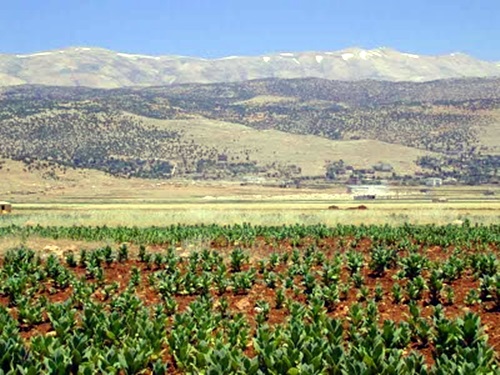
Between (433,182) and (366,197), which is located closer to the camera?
(366,197)

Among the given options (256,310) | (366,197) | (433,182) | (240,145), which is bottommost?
(433,182)

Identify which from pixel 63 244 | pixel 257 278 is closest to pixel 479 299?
pixel 257 278

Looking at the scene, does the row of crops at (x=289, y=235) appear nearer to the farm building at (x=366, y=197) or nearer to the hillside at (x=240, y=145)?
the farm building at (x=366, y=197)

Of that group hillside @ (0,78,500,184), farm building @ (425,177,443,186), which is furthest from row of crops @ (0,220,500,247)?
farm building @ (425,177,443,186)

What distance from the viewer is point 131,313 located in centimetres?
1492

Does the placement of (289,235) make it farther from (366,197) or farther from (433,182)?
(433,182)

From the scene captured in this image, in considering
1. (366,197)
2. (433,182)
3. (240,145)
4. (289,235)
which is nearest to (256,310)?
(289,235)

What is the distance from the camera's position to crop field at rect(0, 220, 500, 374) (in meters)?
10.9

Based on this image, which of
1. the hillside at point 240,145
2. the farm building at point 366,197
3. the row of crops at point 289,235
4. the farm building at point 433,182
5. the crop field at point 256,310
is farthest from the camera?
the hillside at point 240,145

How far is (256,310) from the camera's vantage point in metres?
16.6

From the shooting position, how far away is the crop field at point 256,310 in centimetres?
1094

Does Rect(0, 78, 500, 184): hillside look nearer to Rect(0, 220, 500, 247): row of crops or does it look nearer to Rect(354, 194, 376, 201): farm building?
Rect(354, 194, 376, 201): farm building

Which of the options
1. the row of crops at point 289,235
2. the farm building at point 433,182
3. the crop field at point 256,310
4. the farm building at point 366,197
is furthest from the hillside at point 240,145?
the crop field at point 256,310

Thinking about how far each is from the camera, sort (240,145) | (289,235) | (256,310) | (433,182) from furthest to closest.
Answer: (240,145) → (433,182) → (289,235) → (256,310)
